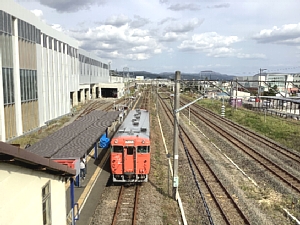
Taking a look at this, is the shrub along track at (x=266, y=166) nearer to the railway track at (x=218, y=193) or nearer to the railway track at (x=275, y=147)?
the railway track at (x=275, y=147)

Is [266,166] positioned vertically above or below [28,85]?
below

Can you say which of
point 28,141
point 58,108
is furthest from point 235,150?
point 58,108

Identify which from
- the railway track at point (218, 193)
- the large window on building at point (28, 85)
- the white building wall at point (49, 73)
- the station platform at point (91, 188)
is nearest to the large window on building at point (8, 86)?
the white building wall at point (49, 73)

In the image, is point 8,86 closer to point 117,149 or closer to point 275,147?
point 117,149

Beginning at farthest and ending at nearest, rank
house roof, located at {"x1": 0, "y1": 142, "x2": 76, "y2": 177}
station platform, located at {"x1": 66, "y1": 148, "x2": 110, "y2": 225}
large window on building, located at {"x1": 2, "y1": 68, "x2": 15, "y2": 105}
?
large window on building, located at {"x1": 2, "y1": 68, "x2": 15, "y2": 105} < station platform, located at {"x1": 66, "y1": 148, "x2": 110, "y2": 225} < house roof, located at {"x1": 0, "y1": 142, "x2": 76, "y2": 177}

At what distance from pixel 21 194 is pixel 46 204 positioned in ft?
4.89

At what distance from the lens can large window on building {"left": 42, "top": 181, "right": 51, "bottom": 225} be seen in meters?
6.64

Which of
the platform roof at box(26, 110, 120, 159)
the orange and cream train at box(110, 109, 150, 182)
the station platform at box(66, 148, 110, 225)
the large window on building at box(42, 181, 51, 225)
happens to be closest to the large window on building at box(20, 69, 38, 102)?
the platform roof at box(26, 110, 120, 159)

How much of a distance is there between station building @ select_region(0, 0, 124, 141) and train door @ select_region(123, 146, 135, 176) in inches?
490

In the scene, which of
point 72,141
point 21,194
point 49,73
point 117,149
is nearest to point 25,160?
point 21,194

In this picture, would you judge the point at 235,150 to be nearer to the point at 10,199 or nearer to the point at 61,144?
the point at 61,144

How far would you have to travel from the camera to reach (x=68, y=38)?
4447cm

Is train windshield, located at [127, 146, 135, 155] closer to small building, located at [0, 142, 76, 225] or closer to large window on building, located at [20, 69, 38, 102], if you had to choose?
small building, located at [0, 142, 76, 225]

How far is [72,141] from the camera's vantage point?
15094mm
